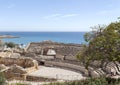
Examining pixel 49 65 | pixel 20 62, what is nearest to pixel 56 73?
pixel 49 65

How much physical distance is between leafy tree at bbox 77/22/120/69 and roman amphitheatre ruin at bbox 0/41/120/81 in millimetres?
2706

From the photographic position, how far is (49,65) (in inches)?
1423

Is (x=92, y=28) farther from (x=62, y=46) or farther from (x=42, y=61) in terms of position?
(x=62, y=46)

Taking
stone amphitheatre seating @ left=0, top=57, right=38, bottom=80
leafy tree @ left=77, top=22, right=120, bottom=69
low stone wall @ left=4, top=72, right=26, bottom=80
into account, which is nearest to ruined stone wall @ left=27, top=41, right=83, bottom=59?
stone amphitheatre seating @ left=0, top=57, right=38, bottom=80

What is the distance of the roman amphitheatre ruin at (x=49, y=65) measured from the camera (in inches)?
1130

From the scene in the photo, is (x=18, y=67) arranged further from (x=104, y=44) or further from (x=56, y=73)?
(x=104, y=44)

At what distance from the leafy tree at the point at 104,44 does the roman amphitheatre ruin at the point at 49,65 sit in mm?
2706

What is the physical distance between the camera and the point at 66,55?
39.9m

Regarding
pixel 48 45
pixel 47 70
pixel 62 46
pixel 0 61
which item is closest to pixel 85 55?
pixel 47 70

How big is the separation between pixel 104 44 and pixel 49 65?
59.1 ft

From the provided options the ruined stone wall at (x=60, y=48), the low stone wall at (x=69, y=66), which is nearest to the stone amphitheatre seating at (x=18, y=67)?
the low stone wall at (x=69, y=66)

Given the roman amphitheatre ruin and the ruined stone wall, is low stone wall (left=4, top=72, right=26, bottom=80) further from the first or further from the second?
the ruined stone wall

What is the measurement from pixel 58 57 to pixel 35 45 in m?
10.3

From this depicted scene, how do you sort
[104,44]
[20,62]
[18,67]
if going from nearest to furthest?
[104,44]
[18,67]
[20,62]
